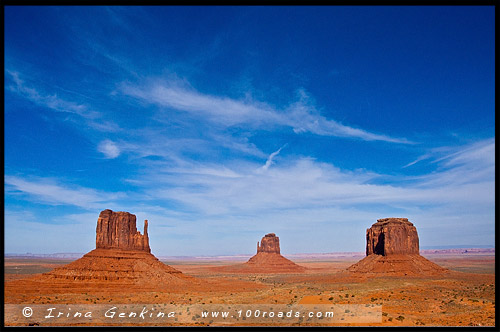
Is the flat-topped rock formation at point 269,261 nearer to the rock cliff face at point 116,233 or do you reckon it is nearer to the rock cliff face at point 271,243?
the rock cliff face at point 271,243

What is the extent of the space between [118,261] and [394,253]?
77.6 meters

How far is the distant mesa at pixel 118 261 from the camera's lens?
61438mm

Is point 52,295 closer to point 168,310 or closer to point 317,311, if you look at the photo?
point 168,310

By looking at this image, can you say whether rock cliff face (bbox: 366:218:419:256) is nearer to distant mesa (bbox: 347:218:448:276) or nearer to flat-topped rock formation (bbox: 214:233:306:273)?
distant mesa (bbox: 347:218:448:276)

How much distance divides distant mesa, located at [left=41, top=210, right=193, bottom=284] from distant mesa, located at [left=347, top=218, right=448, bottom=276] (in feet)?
183

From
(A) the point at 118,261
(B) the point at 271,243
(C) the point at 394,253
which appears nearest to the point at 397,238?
(C) the point at 394,253

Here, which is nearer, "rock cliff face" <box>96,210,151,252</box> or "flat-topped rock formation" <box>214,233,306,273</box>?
"rock cliff face" <box>96,210,151,252</box>

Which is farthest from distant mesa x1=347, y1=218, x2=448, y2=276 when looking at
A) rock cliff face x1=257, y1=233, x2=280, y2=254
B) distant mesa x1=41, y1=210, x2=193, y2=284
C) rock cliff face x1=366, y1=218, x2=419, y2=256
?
rock cliff face x1=257, y1=233, x2=280, y2=254

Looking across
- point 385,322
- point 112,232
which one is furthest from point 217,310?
point 112,232

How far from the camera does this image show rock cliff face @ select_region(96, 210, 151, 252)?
232 feet

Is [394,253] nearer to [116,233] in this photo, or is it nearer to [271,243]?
[271,243]

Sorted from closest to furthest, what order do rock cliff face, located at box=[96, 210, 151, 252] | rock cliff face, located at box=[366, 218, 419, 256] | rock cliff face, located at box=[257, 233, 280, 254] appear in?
rock cliff face, located at box=[96, 210, 151, 252] < rock cliff face, located at box=[366, 218, 419, 256] < rock cliff face, located at box=[257, 233, 280, 254]

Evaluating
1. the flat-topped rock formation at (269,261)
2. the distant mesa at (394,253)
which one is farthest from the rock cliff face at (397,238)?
the flat-topped rock formation at (269,261)
